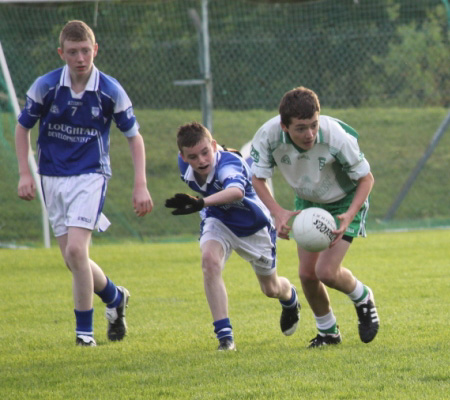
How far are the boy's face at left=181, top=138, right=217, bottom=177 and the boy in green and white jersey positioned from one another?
0.28 metres

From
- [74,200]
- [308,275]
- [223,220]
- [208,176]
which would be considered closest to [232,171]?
[208,176]

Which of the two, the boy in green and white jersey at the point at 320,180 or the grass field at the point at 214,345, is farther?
the boy in green and white jersey at the point at 320,180

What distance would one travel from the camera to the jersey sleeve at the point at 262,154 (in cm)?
506

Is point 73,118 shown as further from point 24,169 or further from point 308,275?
point 308,275

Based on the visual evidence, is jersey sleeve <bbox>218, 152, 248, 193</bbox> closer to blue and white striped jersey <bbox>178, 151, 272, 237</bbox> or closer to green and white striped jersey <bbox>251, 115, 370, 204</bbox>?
blue and white striped jersey <bbox>178, 151, 272, 237</bbox>

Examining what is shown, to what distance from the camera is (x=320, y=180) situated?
5172mm

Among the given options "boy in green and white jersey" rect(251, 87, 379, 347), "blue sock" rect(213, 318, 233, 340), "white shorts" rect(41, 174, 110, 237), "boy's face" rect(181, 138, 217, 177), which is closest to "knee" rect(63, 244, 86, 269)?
"white shorts" rect(41, 174, 110, 237)

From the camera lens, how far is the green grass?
46.4 feet

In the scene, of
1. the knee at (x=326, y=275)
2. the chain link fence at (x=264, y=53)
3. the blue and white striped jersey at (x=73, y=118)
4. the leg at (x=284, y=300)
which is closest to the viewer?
the knee at (x=326, y=275)

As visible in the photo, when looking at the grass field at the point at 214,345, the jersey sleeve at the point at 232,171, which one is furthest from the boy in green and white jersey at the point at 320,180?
the grass field at the point at 214,345

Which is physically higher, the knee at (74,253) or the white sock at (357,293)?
the knee at (74,253)

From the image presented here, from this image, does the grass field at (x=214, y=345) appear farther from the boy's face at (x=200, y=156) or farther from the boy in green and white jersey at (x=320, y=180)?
the boy's face at (x=200, y=156)

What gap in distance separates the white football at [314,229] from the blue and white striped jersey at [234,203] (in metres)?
0.58

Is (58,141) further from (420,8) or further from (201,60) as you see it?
(420,8)
